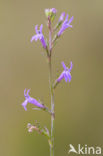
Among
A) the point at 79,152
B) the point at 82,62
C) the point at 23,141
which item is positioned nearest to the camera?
the point at 79,152

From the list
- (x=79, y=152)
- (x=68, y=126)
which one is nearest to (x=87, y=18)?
(x=68, y=126)

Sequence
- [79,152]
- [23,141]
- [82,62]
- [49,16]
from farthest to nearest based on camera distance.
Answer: [82,62]
[23,141]
[79,152]
[49,16]

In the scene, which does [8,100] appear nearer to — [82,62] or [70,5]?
[82,62]

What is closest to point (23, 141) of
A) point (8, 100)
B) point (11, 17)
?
point (8, 100)

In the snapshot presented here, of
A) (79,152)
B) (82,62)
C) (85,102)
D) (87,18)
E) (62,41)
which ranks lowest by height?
(79,152)

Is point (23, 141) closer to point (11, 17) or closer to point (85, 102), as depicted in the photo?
point (85, 102)

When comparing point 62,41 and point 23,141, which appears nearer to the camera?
point 23,141

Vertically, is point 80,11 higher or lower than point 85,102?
higher
